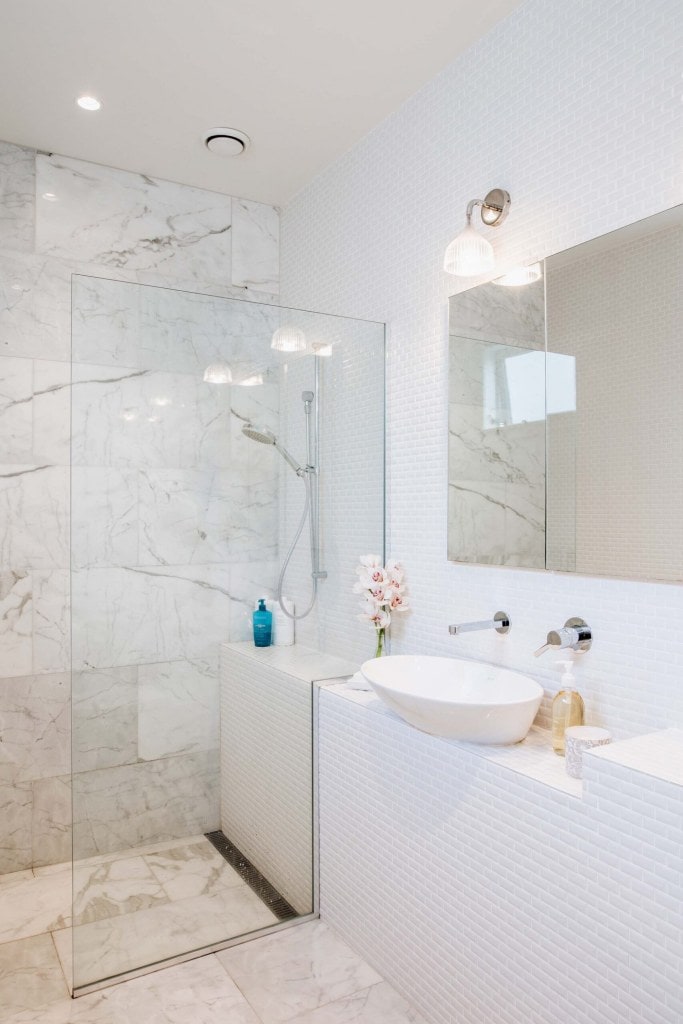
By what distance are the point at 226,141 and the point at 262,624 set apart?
180 centimetres

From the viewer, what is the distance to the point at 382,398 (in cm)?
253

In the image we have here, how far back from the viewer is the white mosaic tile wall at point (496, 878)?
1.27m

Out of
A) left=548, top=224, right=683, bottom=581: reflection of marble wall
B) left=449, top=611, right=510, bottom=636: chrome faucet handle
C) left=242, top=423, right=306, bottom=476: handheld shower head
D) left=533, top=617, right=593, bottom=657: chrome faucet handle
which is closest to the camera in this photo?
left=548, top=224, right=683, bottom=581: reflection of marble wall

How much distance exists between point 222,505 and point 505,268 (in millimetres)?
1111

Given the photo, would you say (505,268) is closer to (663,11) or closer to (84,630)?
(663,11)

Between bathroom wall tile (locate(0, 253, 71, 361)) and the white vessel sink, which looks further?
bathroom wall tile (locate(0, 253, 71, 361))

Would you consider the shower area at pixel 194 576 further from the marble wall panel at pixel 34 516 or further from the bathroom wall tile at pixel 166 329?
the marble wall panel at pixel 34 516

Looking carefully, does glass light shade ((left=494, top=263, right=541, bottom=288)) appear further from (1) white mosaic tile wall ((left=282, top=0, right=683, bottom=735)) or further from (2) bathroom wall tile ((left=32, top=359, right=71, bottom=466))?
(2) bathroom wall tile ((left=32, top=359, right=71, bottom=466))

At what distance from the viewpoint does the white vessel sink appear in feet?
5.33

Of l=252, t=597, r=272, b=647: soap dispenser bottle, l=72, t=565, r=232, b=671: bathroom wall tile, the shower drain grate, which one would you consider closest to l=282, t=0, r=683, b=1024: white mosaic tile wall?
the shower drain grate

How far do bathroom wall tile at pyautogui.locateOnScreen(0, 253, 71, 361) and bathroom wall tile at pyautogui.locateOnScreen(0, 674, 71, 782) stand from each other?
126 cm

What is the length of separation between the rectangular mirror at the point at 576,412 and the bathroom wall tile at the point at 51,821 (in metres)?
1.82

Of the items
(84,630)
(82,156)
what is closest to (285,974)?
(84,630)

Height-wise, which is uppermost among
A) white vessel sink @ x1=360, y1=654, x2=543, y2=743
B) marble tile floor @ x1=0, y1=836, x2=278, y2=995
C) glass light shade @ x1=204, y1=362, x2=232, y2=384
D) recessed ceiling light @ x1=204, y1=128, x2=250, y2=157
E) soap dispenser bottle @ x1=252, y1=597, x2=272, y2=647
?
recessed ceiling light @ x1=204, y1=128, x2=250, y2=157
